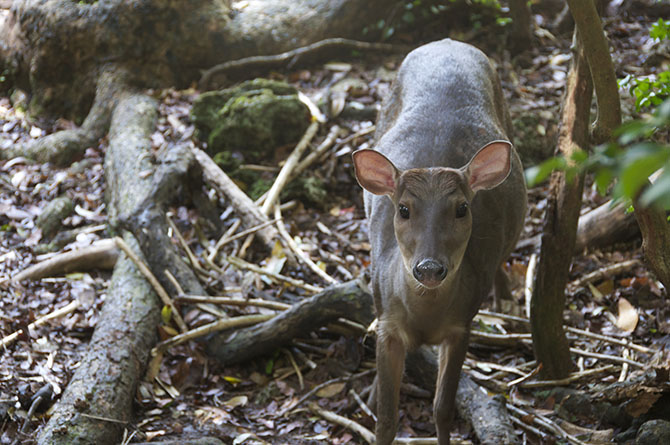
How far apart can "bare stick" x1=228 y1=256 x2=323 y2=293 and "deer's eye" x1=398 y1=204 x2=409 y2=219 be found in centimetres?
196

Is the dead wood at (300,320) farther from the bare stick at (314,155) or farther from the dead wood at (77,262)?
the bare stick at (314,155)

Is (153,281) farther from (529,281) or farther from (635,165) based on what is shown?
(635,165)

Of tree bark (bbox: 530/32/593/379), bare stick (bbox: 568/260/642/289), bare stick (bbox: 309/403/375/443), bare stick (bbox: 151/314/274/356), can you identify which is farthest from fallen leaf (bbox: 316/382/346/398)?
bare stick (bbox: 568/260/642/289)

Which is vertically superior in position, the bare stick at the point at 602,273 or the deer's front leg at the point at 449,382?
the deer's front leg at the point at 449,382

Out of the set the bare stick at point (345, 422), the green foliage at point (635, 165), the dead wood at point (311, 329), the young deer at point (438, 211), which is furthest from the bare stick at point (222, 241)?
the green foliage at point (635, 165)

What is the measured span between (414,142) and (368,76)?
157 inches

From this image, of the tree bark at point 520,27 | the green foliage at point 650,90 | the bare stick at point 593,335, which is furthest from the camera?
the tree bark at point 520,27

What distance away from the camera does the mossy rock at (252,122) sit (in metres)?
7.30

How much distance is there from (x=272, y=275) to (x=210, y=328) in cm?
82

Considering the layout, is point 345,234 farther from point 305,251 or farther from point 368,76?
point 368,76

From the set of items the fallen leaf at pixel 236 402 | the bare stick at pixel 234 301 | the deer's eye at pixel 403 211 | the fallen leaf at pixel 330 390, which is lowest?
the fallen leaf at pixel 330 390

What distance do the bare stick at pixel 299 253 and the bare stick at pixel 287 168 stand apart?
7.1 inches

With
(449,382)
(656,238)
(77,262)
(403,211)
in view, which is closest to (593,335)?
(449,382)

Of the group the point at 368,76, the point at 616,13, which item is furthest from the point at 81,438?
the point at 616,13
